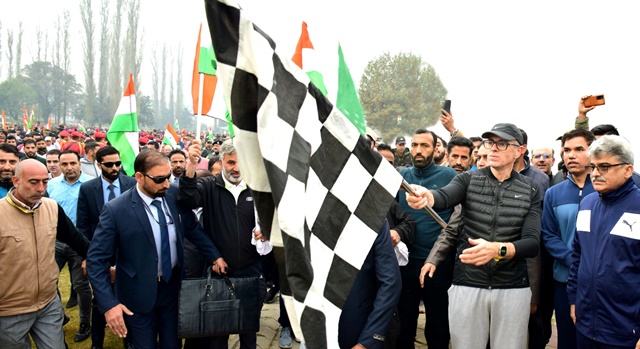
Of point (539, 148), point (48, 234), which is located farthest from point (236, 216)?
point (539, 148)

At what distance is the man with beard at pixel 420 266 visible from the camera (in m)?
4.61

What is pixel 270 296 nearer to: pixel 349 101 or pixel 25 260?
pixel 25 260

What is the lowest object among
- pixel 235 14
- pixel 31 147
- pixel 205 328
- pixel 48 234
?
pixel 205 328

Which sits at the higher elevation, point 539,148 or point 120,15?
point 120,15

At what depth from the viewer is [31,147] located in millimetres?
9438

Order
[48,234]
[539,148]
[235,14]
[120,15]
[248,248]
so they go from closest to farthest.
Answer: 1. [235,14]
2. [48,234]
3. [248,248]
4. [539,148]
5. [120,15]

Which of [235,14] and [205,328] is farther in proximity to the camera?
[205,328]

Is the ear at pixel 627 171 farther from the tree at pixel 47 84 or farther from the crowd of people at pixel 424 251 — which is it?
the tree at pixel 47 84

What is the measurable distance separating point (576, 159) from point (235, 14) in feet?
11.0

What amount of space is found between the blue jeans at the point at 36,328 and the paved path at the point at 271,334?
1898mm

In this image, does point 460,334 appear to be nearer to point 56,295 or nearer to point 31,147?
point 56,295

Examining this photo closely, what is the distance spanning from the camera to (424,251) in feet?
15.2

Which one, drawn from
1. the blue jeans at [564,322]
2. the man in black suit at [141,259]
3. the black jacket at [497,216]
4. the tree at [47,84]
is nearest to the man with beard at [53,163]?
the man in black suit at [141,259]

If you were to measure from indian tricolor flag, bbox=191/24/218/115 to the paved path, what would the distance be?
2.71 m
